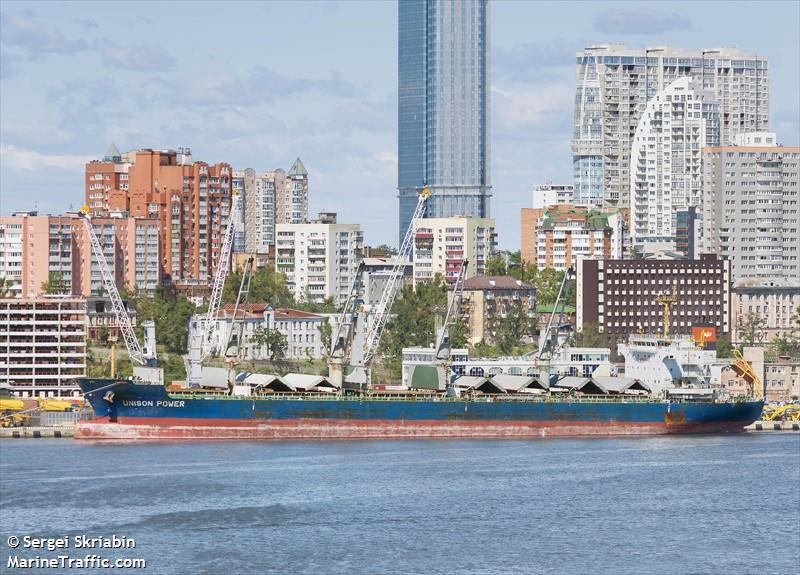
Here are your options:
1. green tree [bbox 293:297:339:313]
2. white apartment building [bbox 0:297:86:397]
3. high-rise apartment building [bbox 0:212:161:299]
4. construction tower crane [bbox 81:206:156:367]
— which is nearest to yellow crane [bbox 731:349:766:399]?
construction tower crane [bbox 81:206:156:367]

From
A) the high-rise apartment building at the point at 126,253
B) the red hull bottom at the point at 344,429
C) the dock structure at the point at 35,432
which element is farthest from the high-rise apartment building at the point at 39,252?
the red hull bottom at the point at 344,429

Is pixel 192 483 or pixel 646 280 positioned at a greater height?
pixel 646 280

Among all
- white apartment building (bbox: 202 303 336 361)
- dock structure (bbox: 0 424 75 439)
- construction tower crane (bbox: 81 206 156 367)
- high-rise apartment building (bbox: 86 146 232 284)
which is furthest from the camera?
high-rise apartment building (bbox: 86 146 232 284)

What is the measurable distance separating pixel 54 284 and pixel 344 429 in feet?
213

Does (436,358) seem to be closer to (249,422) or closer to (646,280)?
(249,422)

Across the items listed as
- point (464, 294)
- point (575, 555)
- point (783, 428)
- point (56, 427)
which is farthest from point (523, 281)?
point (575, 555)

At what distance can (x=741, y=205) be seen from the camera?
653ft

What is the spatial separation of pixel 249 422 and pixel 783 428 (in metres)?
35.3

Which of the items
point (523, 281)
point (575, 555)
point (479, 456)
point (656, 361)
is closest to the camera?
point (575, 555)

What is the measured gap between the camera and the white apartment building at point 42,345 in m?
128

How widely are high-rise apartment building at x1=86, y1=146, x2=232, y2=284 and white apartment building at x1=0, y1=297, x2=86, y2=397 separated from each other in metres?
58.7

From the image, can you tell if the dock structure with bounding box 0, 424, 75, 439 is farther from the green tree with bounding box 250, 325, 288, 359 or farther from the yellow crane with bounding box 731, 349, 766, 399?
the yellow crane with bounding box 731, 349, 766, 399

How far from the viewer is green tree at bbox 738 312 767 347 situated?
553ft

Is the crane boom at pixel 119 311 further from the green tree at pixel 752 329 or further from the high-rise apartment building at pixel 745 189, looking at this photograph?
the high-rise apartment building at pixel 745 189
